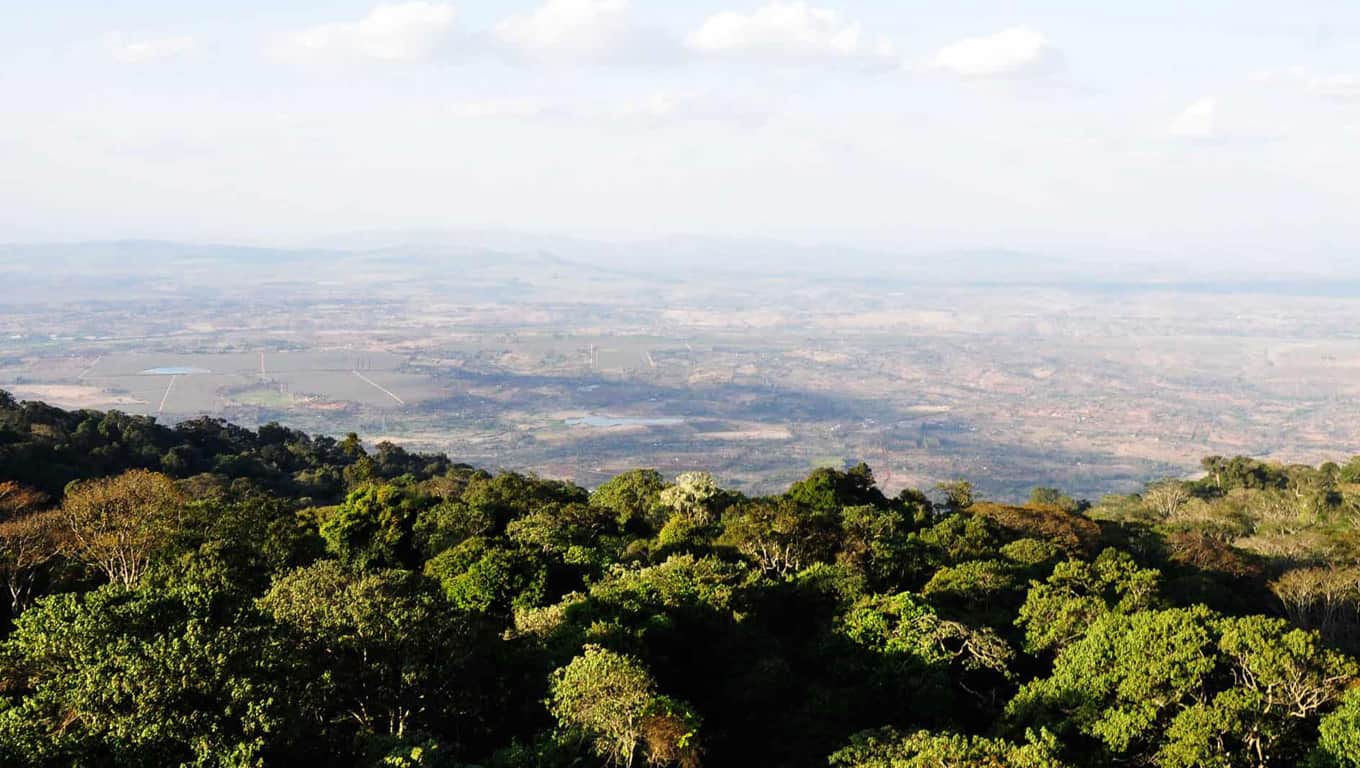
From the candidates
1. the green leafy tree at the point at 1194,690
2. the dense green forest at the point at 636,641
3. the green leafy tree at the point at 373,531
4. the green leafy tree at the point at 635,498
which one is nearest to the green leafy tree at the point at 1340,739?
the dense green forest at the point at 636,641

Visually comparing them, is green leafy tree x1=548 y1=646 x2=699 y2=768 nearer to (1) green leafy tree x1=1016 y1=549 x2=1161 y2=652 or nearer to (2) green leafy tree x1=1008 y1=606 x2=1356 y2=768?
(2) green leafy tree x1=1008 y1=606 x2=1356 y2=768

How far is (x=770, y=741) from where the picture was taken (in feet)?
43.6

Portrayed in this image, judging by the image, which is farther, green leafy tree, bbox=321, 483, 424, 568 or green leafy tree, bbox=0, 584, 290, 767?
green leafy tree, bbox=321, 483, 424, 568

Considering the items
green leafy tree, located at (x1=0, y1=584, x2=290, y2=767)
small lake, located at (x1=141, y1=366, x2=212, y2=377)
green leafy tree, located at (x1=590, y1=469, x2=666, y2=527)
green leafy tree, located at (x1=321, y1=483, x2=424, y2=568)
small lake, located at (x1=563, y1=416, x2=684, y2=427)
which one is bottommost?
small lake, located at (x1=563, y1=416, x2=684, y2=427)

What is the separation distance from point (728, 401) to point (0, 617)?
75.8 metres

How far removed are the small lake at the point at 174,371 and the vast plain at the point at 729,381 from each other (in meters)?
0.86

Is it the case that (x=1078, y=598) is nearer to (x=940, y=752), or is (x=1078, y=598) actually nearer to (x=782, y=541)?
(x=782, y=541)

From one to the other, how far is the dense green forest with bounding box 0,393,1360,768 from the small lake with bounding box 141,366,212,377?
73389 millimetres

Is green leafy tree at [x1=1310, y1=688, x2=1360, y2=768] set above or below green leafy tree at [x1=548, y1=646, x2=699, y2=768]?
below

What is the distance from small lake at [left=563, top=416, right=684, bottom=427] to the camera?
79.6 m

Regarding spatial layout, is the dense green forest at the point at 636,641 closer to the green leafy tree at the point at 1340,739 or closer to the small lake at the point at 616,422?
the green leafy tree at the point at 1340,739

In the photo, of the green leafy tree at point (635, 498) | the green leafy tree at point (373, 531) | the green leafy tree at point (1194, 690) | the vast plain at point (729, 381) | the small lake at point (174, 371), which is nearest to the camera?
the green leafy tree at point (1194, 690)

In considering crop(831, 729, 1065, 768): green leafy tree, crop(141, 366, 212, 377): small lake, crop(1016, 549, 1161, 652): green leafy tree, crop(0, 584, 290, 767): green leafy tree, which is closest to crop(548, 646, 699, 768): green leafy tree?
crop(831, 729, 1065, 768): green leafy tree

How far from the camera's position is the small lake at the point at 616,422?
79.6 metres
